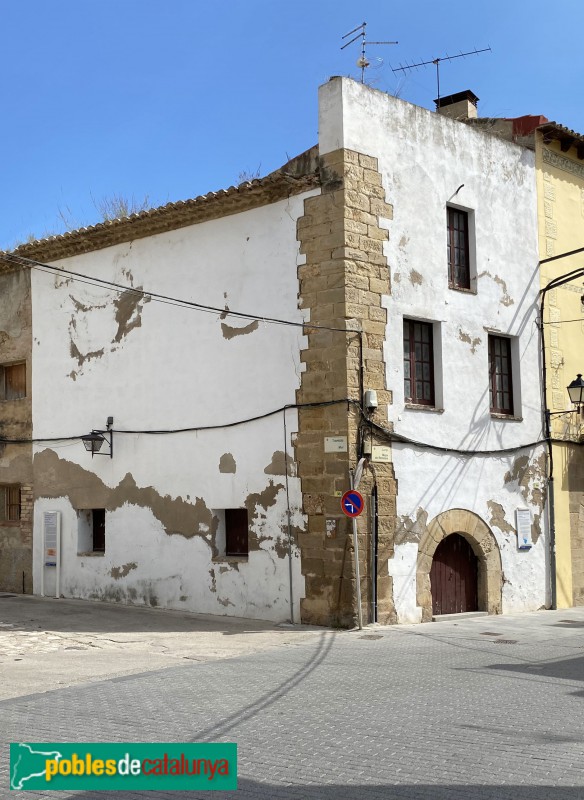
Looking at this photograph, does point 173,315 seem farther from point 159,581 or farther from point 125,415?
point 159,581

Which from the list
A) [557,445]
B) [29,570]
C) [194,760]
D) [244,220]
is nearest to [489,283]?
[557,445]

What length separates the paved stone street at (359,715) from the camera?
5.20m

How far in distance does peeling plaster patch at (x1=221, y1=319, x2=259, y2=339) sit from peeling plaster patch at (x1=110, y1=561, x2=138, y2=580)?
12.9 ft

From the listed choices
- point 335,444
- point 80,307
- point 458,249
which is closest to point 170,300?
point 80,307

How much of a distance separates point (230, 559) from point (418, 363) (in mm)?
3983

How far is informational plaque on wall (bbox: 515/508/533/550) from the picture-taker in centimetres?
1498

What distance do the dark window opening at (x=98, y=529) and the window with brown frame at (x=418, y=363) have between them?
565 cm

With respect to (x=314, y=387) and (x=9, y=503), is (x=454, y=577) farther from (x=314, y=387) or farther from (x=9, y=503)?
(x=9, y=503)

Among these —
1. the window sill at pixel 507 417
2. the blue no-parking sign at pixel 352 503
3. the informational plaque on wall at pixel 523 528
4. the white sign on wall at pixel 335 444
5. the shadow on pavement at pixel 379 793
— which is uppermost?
the window sill at pixel 507 417

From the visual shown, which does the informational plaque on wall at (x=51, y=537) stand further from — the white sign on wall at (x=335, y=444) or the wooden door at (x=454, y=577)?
the wooden door at (x=454, y=577)

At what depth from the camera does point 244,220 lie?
45.4 ft

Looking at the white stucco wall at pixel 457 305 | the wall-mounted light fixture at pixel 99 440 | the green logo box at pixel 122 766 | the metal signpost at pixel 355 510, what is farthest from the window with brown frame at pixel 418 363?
the green logo box at pixel 122 766

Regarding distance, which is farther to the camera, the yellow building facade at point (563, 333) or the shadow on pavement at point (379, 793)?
the yellow building facade at point (563, 333)

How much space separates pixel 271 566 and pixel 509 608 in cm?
417
